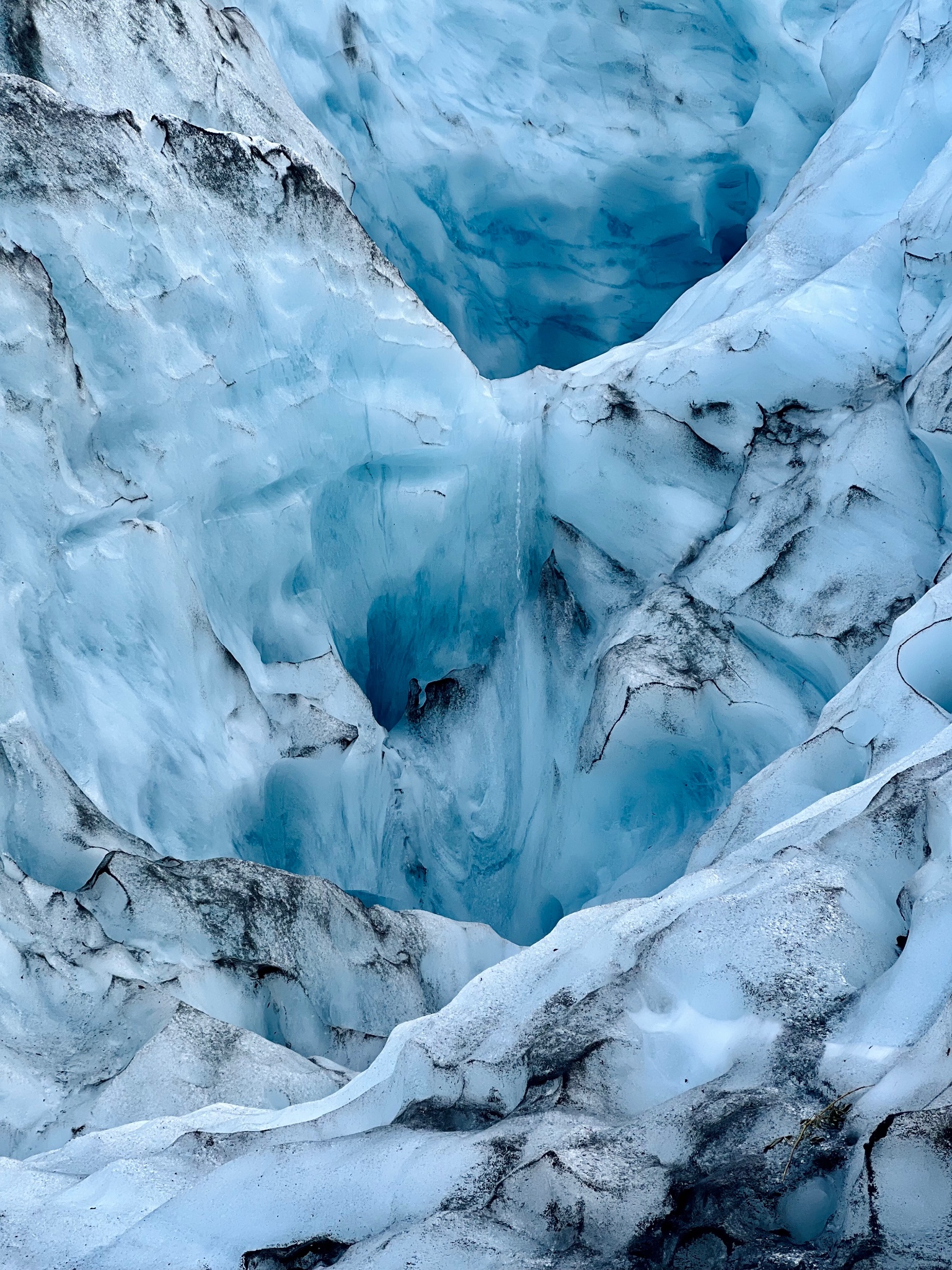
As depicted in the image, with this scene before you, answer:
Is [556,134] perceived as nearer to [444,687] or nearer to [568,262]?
[568,262]

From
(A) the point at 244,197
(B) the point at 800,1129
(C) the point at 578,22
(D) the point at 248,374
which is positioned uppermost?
(C) the point at 578,22

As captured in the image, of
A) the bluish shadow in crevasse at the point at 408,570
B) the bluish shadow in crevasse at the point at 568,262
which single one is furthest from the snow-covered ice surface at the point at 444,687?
the bluish shadow in crevasse at the point at 568,262

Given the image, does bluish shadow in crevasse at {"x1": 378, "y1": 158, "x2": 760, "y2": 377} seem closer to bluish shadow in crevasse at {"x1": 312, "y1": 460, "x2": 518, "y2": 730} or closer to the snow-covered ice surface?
the snow-covered ice surface

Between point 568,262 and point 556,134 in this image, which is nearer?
point 556,134

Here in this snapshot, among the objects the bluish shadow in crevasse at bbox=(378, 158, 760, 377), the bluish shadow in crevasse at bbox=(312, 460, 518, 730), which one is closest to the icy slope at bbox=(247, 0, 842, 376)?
the bluish shadow in crevasse at bbox=(378, 158, 760, 377)

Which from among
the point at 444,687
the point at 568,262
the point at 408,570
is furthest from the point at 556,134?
the point at 444,687

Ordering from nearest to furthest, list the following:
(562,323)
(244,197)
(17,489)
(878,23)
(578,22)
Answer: (17,489) → (244,197) → (878,23) → (578,22) → (562,323)

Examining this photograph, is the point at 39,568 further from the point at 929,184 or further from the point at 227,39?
the point at 929,184

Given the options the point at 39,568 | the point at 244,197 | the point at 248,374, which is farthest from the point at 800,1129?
the point at 244,197
